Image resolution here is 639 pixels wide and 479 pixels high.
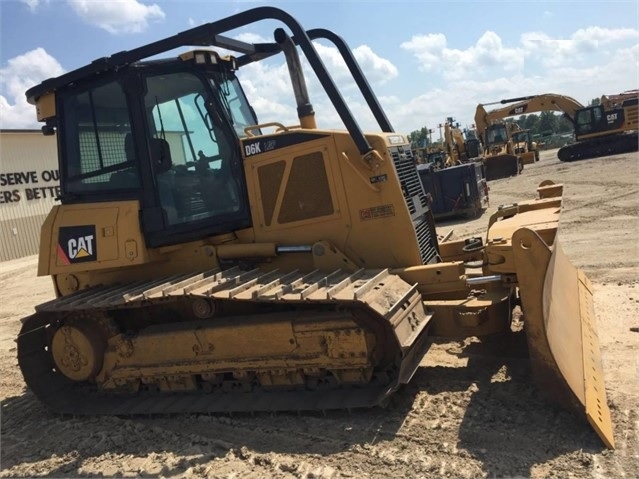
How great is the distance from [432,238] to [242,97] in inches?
90.8

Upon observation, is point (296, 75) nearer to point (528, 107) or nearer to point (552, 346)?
point (552, 346)

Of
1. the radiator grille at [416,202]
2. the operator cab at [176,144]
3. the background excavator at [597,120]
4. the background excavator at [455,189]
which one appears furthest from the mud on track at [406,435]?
the background excavator at [597,120]

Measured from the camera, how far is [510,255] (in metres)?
4.00

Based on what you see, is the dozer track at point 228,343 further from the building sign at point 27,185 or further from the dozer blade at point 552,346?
the building sign at point 27,185

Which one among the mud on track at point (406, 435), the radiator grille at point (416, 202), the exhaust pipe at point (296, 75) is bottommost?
the mud on track at point (406, 435)

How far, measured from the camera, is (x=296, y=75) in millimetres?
4449

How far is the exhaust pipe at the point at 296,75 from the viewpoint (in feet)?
14.4

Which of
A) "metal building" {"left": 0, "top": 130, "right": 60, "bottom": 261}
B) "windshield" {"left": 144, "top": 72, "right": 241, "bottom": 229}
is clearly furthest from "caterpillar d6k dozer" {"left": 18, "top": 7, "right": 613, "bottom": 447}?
"metal building" {"left": 0, "top": 130, "right": 60, "bottom": 261}

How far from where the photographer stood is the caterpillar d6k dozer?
13.6ft

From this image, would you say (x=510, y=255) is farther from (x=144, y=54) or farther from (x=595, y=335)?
(x=144, y=54)

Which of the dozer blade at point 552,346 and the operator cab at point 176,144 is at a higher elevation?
the operator cab at point 176,144

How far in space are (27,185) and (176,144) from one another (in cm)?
2081

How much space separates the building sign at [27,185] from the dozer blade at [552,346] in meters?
20.9

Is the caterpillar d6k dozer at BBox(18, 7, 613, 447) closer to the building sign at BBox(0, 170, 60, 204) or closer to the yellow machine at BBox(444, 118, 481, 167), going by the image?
the building sign at BBox(0, 170, 60, 204)
